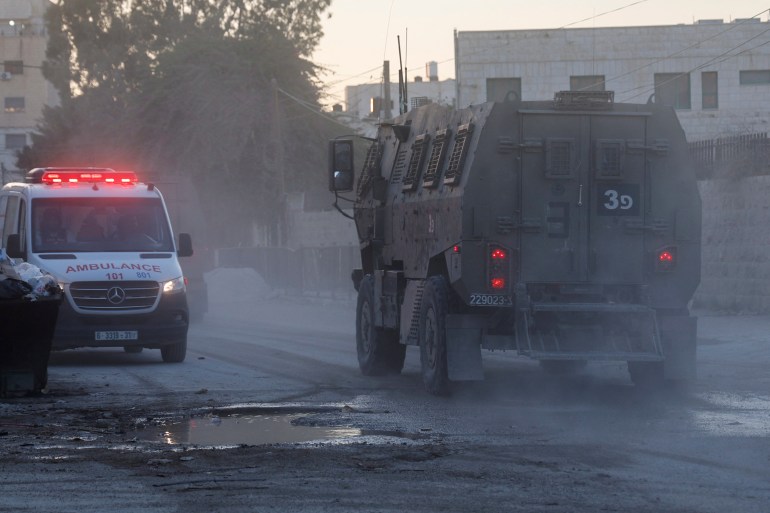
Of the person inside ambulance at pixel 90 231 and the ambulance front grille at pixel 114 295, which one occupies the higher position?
the person inside ambulance at pixel 90 231

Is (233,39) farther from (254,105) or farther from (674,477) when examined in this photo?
(674,477)

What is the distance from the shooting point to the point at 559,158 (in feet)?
42.7

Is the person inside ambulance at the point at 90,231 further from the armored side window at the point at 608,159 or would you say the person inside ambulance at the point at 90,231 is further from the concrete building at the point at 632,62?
the concrete building at the point at 632,62

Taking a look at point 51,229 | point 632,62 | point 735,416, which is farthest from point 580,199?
point 632,62

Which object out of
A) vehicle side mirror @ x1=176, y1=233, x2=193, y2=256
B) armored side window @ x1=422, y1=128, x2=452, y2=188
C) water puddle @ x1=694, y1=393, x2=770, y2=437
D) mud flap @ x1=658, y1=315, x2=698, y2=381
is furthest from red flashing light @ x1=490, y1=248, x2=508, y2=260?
vehicle side mirror @ x1=176, y1=233, x2=193, y2=256

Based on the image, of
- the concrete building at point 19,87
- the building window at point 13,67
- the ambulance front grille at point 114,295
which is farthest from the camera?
the concrete building at point 19,87

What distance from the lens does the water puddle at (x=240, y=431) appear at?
10.0 m

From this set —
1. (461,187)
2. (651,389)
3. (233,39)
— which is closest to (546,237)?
(461,187)

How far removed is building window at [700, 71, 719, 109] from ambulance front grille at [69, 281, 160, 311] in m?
39.5

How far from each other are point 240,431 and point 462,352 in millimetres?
2907

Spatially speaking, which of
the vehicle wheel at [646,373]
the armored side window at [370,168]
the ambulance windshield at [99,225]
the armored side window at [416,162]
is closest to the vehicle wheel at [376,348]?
Result: the armored side window at [370,168]

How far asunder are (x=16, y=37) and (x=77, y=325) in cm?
8648

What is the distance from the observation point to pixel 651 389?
13.5 metres

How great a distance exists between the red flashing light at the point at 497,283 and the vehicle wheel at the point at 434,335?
0.57 meters
